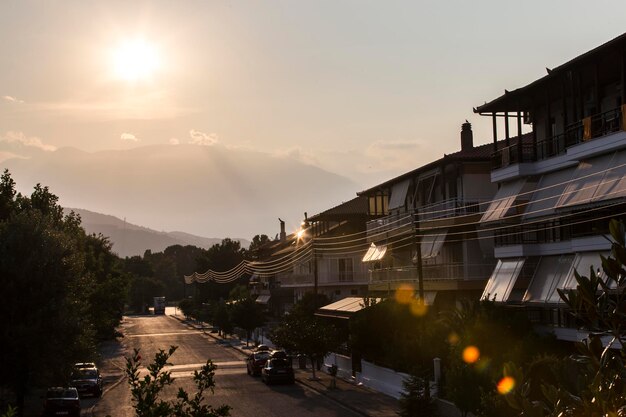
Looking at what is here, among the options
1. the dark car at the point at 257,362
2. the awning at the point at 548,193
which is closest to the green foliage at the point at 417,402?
the awning at the point at 548,193

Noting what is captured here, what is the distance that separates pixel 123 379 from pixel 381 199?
84.7 feet

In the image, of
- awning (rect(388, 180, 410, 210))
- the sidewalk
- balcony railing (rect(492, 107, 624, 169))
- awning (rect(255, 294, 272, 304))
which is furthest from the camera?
awning (rect(255, 294, 272, 304))

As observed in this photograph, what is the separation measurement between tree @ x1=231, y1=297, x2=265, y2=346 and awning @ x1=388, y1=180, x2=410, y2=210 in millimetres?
30161

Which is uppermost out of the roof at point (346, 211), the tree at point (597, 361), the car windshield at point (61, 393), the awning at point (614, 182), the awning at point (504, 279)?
the roof at point (346, 211)

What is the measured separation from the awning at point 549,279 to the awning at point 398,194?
2061cm

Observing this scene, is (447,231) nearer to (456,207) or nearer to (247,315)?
(456,207)

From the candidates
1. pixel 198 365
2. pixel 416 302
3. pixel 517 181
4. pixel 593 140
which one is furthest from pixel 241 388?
pixel 593 140

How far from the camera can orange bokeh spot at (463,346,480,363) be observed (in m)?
31.5

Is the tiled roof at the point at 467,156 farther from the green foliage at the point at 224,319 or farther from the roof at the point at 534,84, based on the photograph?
the green foliage at the point at 224,319

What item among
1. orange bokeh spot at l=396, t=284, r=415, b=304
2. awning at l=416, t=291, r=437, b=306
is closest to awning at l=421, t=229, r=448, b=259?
orange bokeh spot at l=396, t=284, r=415, b=304

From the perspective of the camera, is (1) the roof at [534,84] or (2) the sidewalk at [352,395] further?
(2) the sidewalk at [352,395]

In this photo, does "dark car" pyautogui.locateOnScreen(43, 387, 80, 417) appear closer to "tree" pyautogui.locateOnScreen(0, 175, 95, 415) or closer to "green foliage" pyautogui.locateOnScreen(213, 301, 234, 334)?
"tree" pyautogui.locateOnScreen(0, 175, 95, 415)

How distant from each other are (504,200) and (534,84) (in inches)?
223

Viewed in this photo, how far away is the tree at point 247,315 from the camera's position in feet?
287
